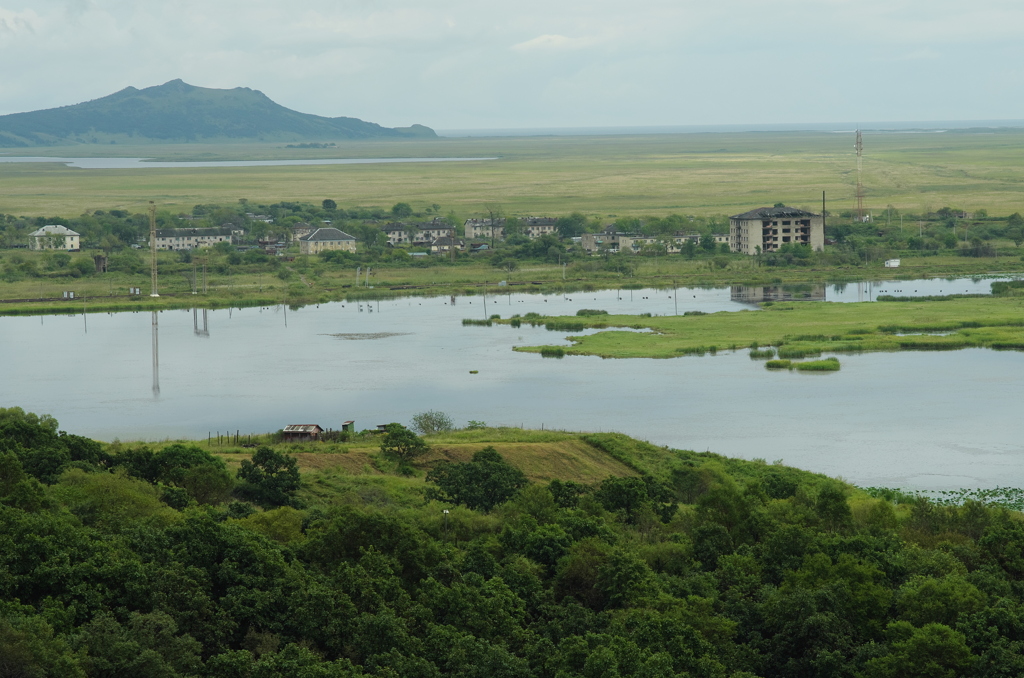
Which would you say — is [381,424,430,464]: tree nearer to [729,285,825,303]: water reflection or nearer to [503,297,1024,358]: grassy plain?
[503,297,1024,358]: grassy plain

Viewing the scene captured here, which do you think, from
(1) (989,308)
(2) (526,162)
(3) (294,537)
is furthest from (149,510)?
(2) (526,162)

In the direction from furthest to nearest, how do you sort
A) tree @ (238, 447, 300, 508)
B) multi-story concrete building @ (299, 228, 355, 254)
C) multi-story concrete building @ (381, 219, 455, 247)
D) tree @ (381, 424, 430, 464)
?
1. multi-story concrete building @ (381, 219, 455, 247)
2. multi-story concrete building @ (299, 228, 355, 254)
3. tree @ (381, 424, 430, 464)
4. tree @ (238, 447, 300, 508)

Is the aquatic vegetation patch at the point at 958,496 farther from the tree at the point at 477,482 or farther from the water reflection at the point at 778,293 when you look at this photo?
the water reflection at the point at 778,293

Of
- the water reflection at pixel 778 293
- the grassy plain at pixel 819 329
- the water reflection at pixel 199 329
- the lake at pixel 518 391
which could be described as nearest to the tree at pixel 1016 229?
the water reflection at pixel 778 293

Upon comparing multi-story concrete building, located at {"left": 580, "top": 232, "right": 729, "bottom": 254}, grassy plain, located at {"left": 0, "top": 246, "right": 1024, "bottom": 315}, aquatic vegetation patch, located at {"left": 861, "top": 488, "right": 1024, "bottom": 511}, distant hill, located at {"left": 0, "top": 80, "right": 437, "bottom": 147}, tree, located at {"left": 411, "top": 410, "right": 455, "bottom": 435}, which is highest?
distant hill, located at {"left": 0, "top": 80, "right": 437, "bottom": 147}

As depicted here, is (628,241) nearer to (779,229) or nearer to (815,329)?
(779,229)

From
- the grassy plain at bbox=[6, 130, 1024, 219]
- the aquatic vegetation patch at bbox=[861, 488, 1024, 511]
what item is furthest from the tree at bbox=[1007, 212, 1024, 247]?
the aquatic vegetation patch at bbox=[861, 488, 1024, 511]

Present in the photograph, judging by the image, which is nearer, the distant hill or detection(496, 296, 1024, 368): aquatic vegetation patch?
detection(496, 296, 1024, 368): aquatic vegetation patch
